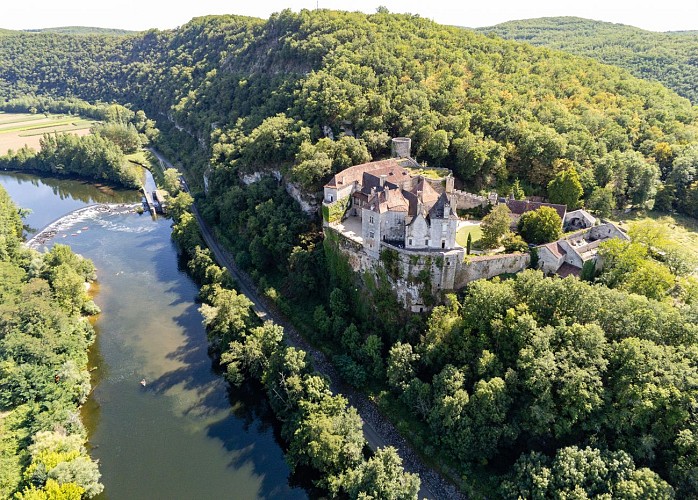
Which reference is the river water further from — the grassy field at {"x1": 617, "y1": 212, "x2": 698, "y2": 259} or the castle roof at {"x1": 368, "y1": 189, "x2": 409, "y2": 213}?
the grassy field at {"x1": 617, "y1": 212, "x2": 698, "y2": 259}

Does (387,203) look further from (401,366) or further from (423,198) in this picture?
(401,366)

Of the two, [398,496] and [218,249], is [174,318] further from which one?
[398,496]

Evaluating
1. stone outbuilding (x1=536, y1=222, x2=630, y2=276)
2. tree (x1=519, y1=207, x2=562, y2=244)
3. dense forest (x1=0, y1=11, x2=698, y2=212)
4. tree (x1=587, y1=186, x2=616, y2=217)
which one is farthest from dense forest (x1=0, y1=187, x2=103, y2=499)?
tree (x1=587, y1=186, x2=616, y2=217)

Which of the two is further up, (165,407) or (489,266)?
(489,266)

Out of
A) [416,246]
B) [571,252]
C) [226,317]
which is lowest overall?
[226,317]

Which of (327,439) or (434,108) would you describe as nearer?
(327,439)

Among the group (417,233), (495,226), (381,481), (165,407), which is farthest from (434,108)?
(165,407)
